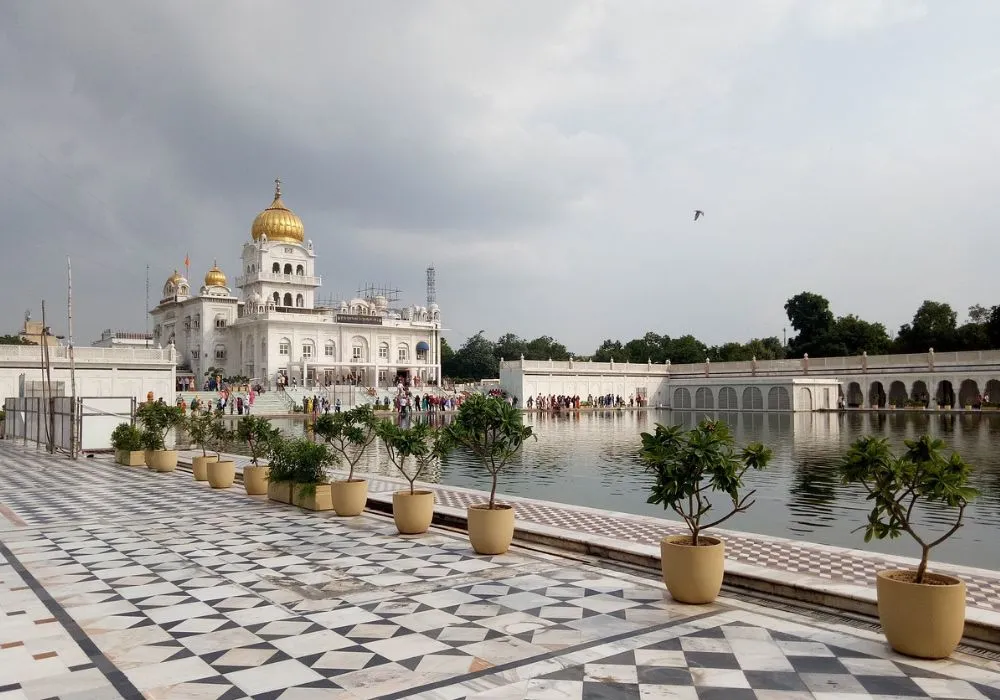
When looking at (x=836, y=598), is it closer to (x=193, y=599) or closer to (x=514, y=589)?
(x=514, y=589)

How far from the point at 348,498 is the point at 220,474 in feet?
14.0

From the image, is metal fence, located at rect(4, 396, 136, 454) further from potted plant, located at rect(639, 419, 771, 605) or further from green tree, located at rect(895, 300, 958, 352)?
green tree, located at rect(895, 300, 958, 352)

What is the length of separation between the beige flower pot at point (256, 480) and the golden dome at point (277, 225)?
53755mm

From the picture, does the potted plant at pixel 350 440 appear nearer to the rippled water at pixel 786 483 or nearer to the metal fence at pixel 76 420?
the rippled water at pixel 786 483

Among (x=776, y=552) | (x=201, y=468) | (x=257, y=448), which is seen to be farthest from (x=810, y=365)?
(x=776, y=552)

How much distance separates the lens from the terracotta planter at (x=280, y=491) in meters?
11.4

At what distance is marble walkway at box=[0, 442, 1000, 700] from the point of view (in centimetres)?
430

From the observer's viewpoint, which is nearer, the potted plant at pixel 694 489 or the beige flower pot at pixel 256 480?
the potted plant at pixel 694 489

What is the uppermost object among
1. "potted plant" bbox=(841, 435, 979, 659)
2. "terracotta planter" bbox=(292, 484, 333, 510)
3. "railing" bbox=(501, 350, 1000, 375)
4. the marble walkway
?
"railing" bbox=(501, 350, 1000, 375)

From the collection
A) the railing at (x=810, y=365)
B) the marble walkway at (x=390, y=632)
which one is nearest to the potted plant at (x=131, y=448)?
the marble walkway at (x=390, y=632)

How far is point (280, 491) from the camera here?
1153cm

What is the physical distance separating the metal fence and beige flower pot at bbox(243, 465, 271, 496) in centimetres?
846

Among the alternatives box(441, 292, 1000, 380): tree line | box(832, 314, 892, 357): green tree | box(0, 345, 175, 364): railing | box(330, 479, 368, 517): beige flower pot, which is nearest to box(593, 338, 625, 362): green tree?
box(441, 292, 1000, 380): tree line

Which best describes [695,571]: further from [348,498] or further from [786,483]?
[786,483]
